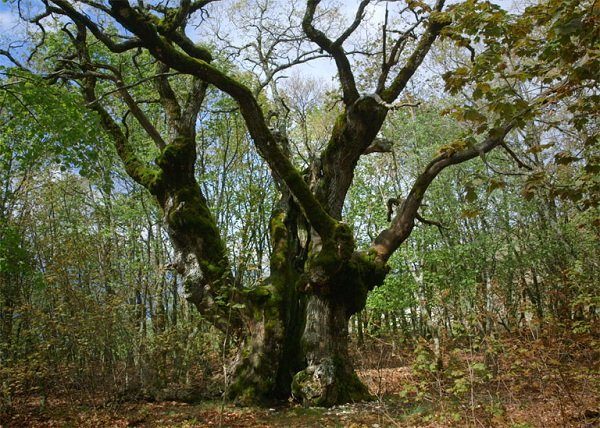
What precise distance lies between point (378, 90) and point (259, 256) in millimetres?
11413

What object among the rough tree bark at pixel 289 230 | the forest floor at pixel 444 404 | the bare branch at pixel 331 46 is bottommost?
the forest floor at pixel 444 404

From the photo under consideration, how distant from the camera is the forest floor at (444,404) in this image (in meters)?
4.45

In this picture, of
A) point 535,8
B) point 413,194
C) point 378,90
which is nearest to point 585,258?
point 413,194

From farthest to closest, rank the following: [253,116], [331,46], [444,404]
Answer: [331,46], [253,116], [444,404]

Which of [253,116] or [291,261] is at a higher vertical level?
[253,116]

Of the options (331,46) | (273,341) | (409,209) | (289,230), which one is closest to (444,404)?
(273,341)

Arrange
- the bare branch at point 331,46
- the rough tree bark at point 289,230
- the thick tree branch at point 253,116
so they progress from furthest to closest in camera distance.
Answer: the bare branch at point 331,46
the rough tree bark at point 289,230
the thick tree branch at point 253,116

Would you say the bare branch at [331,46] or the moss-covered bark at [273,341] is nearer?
the moss-covered bark at [273,341]

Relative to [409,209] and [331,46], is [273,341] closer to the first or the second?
[409,209]

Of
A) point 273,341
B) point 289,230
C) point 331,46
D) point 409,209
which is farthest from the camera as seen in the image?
point 289,230

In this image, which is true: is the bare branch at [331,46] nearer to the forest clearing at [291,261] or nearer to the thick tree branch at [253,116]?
the forest clearing at [291,261]

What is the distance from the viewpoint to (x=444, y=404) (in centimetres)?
542

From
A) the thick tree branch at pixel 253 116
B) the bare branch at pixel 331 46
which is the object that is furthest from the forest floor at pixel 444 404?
the bare branch at pixel 331 46

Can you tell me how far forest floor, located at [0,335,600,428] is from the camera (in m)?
4.45
